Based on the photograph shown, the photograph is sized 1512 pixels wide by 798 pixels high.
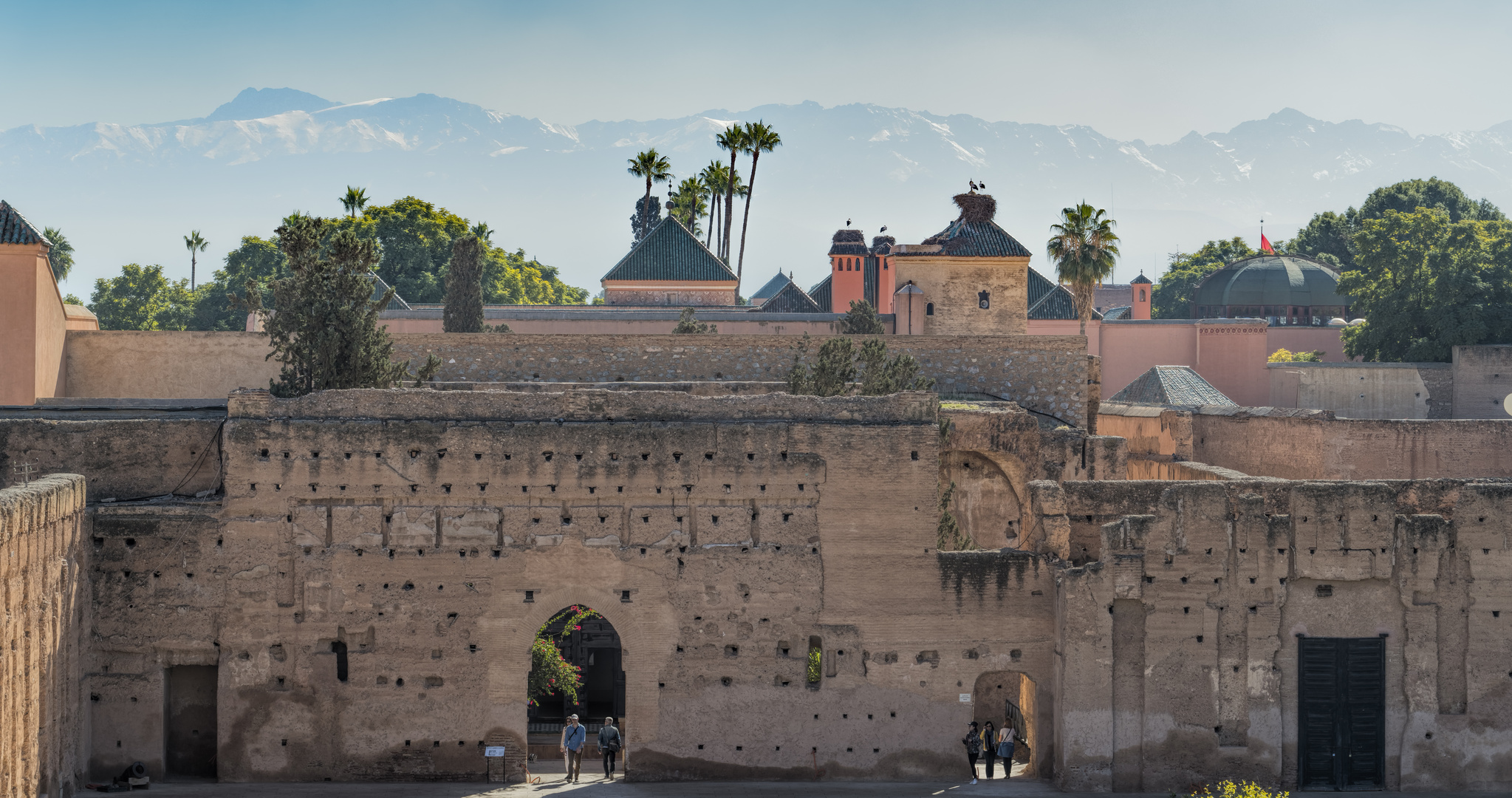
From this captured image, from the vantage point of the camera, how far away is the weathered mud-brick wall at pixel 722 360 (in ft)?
85.9

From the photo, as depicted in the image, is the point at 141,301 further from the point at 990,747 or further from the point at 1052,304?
the point at 990,747

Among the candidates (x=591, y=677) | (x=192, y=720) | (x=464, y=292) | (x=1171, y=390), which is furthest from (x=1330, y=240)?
(x=192, y=720)

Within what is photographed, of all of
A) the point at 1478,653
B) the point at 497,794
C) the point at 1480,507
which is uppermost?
the point at 1480,507

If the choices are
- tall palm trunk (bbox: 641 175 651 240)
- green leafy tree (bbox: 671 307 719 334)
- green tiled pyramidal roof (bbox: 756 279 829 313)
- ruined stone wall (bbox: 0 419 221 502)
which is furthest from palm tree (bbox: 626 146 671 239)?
ruined stone wall (bbox: 0 419 221 502)

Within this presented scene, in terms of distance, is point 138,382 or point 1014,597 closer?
point 1014,597

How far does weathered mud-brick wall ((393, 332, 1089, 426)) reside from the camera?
26172mm

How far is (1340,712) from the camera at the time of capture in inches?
713

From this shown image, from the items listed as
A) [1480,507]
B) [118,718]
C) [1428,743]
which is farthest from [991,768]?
[118,718]

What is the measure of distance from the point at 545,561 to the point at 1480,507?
36.9 ft

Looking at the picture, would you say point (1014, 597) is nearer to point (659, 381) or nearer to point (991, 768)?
point (991, 768)

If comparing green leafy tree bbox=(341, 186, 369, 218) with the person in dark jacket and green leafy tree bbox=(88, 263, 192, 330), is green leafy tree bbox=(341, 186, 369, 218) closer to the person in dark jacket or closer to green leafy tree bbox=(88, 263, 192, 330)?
green leafy tree bbox=(88, 263, 192, 330)

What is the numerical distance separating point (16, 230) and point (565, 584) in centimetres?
1099

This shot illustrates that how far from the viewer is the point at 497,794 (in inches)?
688

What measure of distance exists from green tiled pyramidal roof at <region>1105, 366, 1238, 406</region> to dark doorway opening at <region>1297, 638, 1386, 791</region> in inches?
625
